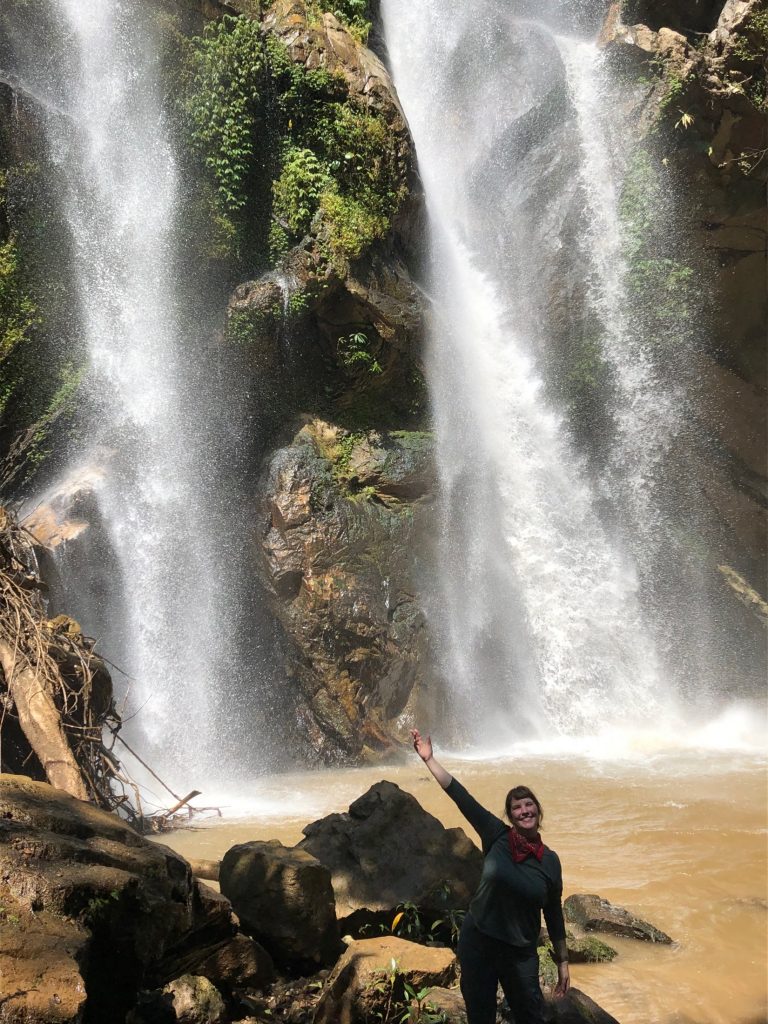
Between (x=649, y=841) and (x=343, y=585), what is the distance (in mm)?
6094

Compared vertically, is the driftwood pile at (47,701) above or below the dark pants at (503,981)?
above

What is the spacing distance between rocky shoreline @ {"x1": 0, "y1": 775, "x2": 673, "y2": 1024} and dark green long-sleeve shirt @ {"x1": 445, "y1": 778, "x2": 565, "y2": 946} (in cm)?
45

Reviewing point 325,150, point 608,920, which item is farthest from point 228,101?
point 608,920

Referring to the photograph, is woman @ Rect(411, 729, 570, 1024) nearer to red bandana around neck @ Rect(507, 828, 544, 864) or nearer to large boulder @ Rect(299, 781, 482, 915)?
red bandana around neck @ Rect(507, 828, 544, 864)

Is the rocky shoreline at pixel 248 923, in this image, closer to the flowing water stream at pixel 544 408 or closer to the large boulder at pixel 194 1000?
the large boulder at pixel 194 1000

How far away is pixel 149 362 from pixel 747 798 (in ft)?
35.6

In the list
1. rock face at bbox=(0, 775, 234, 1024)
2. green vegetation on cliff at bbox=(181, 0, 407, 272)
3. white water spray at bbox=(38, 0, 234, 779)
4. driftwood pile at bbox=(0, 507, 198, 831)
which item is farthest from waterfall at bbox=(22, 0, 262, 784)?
rock face at bbox=(0, 775, 234, 1024)

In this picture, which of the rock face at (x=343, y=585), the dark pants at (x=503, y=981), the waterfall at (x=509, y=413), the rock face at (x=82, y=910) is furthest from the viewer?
the waterfall at (x=509, y=413)

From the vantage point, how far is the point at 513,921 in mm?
2787

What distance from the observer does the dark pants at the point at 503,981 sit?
2773 millimetres

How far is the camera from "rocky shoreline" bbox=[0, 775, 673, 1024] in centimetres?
217

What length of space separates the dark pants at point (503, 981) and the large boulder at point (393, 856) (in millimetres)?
1212

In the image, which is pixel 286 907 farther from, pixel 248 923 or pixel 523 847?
pixel 523 847

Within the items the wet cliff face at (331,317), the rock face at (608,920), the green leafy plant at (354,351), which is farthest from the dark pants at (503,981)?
the green leafy plant at (354,351)
